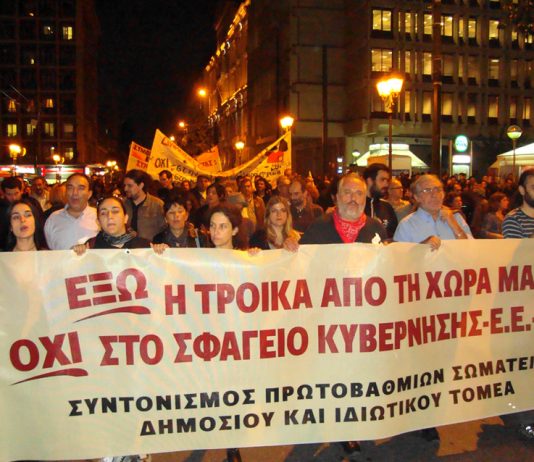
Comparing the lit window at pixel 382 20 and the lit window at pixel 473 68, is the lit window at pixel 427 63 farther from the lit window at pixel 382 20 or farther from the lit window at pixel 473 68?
the lit window at pixel 382 20

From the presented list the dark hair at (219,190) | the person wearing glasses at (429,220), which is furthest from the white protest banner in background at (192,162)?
the person wearing glasses at (429,220)

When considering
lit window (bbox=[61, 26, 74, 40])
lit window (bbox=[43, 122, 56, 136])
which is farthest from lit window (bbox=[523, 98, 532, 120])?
lit window (bbox=[61, 26, 74, 40])

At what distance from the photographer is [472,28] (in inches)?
1780

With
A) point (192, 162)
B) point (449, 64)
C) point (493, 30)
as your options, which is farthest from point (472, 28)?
point (192, 162)

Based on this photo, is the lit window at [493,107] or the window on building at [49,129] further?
the window on building at [49,129]

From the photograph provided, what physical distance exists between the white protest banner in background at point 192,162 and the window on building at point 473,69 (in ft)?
117

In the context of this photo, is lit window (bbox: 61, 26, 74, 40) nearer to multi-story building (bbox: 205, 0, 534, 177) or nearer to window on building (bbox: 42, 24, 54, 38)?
window on building (bbox: 42, 24, 54, 38)

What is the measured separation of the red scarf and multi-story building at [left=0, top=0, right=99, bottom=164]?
3619 inches

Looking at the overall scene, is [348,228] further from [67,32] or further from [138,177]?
[67,32]

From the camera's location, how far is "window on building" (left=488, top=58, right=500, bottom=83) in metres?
45.8

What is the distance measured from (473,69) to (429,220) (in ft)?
144

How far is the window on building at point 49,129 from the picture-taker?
93.2 m

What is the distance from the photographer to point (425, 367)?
413 cm

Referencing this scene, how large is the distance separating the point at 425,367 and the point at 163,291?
1734 mm
